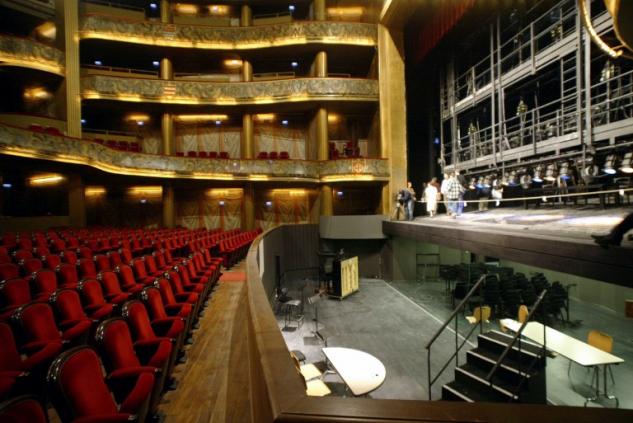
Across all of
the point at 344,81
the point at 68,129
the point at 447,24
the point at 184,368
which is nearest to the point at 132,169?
the point at 68,129

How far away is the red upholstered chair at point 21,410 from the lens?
0.97 meters

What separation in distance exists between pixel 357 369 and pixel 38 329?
2933 millimetres

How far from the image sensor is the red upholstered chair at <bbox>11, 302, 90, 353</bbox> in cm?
191

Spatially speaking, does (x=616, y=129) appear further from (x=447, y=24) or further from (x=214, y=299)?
(x=214, y=299)

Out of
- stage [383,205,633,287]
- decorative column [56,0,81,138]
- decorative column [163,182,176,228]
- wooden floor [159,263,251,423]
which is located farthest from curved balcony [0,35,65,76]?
stage [383,205,633,287]

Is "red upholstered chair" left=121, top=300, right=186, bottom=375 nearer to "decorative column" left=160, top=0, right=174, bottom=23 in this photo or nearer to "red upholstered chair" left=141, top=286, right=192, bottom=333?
"red upholstered chair" left=141, top=286, right=192, bottom=333

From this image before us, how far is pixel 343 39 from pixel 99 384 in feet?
40.9

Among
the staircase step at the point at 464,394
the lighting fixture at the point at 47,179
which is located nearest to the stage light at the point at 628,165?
the staircase step at the point at 464,394

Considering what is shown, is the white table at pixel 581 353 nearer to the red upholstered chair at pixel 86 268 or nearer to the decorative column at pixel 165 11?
the red upholstered chair at pixel 86 268

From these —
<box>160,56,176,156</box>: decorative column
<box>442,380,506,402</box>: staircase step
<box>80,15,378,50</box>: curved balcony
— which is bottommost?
<box>442,380,506,402</box>: staircase step

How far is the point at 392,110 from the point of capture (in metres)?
11.4

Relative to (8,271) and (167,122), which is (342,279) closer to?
(8,271)

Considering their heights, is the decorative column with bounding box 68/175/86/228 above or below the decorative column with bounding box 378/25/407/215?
below

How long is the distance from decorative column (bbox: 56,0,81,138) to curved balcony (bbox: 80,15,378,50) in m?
0.35
